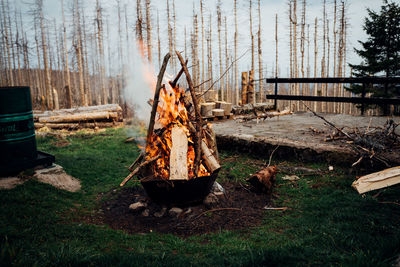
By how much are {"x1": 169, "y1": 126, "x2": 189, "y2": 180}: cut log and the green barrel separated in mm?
2683

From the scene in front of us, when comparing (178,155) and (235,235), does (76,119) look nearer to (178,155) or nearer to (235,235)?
(178,155)

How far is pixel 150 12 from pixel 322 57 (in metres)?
21.8

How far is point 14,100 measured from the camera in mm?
4133

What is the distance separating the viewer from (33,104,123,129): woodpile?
12.5m

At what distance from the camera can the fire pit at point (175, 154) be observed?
3.45 meters

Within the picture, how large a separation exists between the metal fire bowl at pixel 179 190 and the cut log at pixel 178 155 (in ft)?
0.36

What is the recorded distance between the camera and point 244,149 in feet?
19.9

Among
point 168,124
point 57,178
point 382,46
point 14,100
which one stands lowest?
point 57,178

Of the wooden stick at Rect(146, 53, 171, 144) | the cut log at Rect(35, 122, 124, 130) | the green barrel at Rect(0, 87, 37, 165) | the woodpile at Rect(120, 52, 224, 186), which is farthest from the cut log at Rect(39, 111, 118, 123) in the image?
the wooden stick at Rect(146, 53, 171, 144)

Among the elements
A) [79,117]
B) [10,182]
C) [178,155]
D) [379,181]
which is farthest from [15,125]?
[79,117]

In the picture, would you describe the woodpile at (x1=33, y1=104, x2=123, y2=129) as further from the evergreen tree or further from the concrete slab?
the evergreen tree

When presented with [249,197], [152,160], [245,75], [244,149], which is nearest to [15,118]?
[152,160]

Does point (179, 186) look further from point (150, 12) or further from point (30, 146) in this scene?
point (150, 12)

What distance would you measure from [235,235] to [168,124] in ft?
6.04
